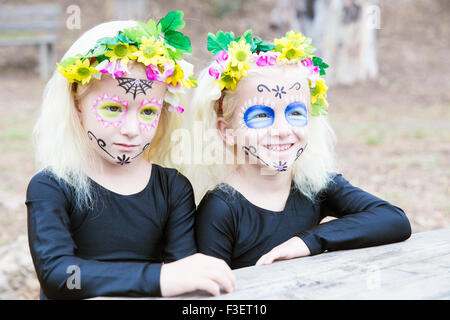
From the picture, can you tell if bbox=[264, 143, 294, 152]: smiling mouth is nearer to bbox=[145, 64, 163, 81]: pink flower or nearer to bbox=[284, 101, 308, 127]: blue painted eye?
bbox=[284, 101, 308, 127]: blue painted eye

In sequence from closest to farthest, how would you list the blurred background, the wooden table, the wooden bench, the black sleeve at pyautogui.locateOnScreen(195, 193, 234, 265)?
the wooden table
the black sleeve at pyautogui.locateOnScreen(195, 193, 234, 265)
the blurred background
the wooden bench

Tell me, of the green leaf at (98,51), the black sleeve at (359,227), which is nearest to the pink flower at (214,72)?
the green leaf at (98,51)

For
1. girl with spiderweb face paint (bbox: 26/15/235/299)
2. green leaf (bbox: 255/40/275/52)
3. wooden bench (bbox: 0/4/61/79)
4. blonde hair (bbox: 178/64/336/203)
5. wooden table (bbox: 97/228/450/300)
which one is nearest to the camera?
wooden table (bbox: 97/228/450/300)

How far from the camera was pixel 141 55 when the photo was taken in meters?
1.93

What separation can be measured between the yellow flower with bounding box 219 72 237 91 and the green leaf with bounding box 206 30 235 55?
13 cm

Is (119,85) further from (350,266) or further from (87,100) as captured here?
(350,266)

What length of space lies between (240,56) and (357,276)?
3.07 ft

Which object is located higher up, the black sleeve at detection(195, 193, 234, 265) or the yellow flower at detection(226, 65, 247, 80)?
the yellow flower at detection(226, 65, 247, 80)

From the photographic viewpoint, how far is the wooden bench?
11055 mm

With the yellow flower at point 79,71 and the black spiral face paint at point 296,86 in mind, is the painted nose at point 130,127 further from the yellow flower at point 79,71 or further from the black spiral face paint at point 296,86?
the black spiral face paint at point 296,86

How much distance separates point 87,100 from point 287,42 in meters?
0.80

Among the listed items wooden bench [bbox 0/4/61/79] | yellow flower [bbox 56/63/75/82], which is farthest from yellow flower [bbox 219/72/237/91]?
wooden bench [bbox 0/4/61/79]

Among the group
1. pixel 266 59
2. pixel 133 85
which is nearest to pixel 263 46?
pixel 266 59

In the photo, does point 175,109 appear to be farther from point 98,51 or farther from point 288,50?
point 288,50
